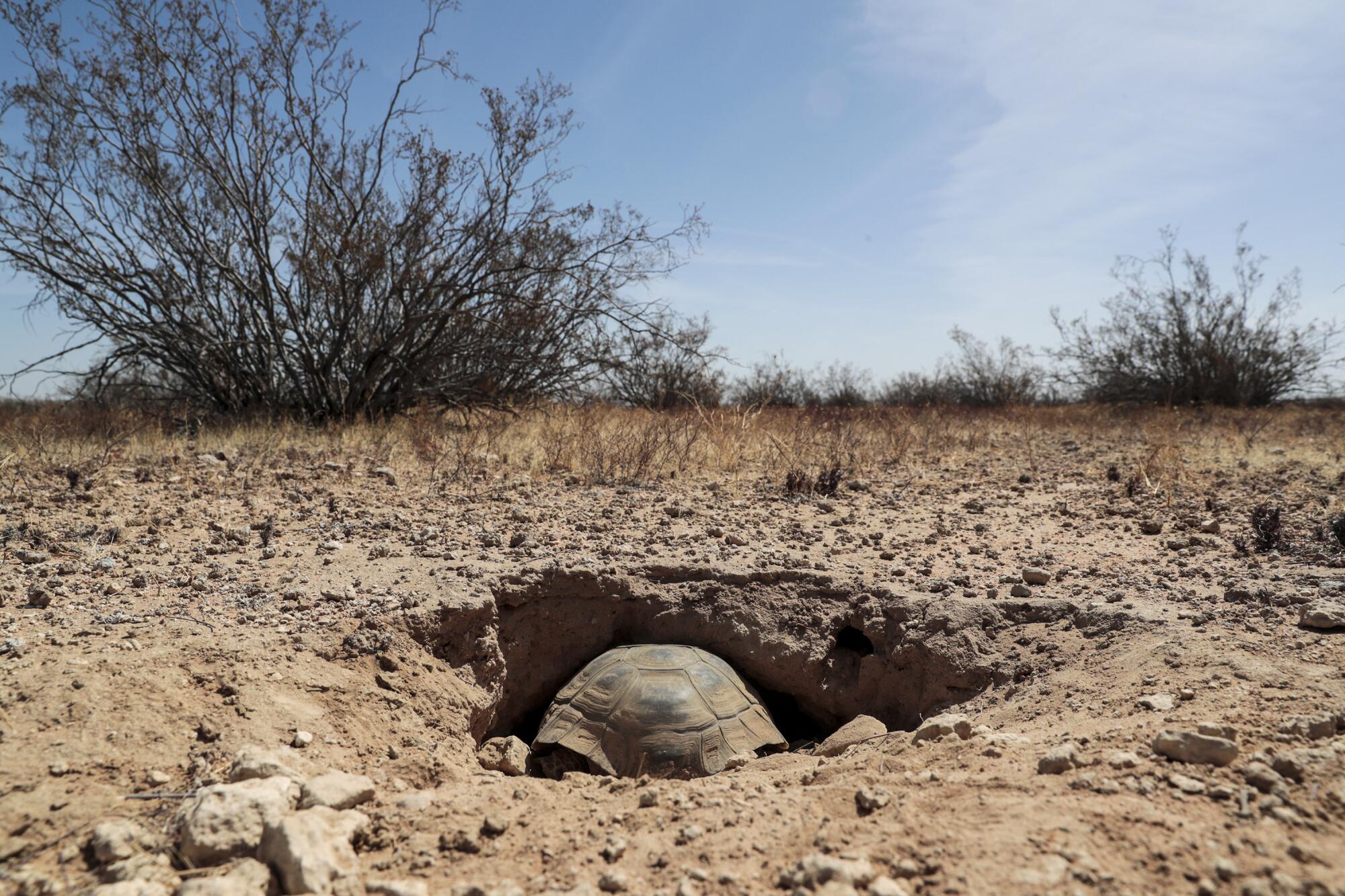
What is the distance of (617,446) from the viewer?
688 cm

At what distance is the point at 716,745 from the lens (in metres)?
3.64

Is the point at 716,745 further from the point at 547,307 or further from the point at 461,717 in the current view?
the point at 547,307

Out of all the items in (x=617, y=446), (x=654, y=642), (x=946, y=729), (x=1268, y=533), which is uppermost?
(x=617, y=446)

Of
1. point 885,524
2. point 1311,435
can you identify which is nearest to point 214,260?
point 885,524

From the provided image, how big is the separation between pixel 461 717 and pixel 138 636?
4.33ft

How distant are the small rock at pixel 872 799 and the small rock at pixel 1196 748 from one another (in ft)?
2.58

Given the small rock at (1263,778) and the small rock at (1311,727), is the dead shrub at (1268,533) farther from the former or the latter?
the small rock at (1263,778)

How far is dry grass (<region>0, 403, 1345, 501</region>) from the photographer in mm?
6109

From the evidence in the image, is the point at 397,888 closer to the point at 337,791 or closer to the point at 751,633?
the point at 337,791

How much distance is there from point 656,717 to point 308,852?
6.34ft

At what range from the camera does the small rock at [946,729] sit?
2.77 meters

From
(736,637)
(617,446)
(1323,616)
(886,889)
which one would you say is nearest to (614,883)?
(886,889)

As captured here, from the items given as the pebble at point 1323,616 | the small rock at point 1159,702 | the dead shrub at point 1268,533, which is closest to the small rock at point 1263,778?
the small rock at point 1159,702

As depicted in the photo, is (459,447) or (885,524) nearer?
(885,524)
